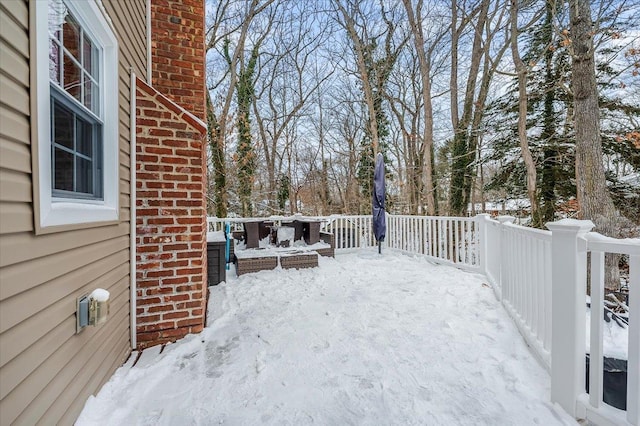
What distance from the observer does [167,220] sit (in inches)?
103

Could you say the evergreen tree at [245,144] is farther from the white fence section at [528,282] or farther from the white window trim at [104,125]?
the white fence section at [528,282]

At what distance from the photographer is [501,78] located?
350 inches

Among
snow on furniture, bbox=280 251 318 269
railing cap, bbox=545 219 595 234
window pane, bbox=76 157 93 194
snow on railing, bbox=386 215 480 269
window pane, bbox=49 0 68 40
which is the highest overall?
window pane, bbox=49 0 68 40

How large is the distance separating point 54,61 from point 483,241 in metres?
5.01

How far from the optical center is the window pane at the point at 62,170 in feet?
5.04

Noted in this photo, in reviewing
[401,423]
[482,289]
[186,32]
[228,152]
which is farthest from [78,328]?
[228,152]

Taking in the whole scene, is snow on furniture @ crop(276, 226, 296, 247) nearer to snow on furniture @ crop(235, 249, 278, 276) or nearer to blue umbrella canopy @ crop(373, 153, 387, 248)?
snow on furniture @ crop(235, 249, 278, 276)

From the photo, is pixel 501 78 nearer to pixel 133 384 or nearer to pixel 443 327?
pixel 443 327

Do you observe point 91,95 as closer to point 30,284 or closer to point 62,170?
point 62,170

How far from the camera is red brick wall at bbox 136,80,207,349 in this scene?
2535mm

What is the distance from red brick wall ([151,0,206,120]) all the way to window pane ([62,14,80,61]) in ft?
4.26

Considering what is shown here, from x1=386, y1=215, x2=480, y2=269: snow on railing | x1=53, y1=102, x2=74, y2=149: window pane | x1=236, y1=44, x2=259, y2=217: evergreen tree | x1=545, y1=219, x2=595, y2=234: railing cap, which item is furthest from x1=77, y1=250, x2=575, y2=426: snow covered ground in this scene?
x1=236, y1=44, x2=259, y2=217: evergreen tree

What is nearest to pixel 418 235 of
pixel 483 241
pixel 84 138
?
pixel 483 241

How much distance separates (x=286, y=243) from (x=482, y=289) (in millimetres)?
3422
